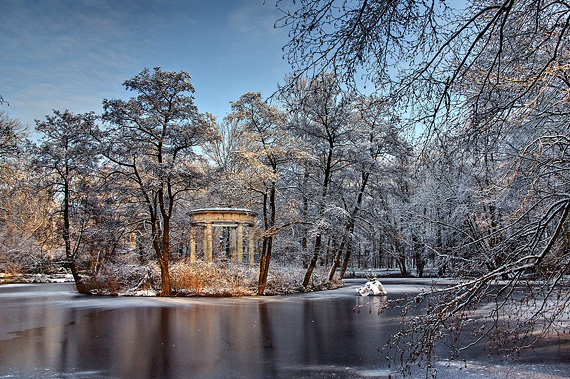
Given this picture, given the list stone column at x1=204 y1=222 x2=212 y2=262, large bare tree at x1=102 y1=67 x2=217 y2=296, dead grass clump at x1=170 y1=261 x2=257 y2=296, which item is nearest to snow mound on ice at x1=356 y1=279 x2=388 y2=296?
dead grass clump at x1=170 y1=261 x2=257 y2=296

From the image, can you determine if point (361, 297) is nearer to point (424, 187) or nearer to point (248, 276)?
point (248, 276)

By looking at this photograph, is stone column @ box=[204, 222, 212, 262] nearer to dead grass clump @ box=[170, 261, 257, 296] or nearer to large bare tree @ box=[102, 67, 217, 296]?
dead grass clump @ box=[170, 261, 257, 296]

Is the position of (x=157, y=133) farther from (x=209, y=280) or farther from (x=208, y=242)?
(x=209, y=280)

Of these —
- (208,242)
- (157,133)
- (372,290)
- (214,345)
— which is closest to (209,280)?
(208,242)

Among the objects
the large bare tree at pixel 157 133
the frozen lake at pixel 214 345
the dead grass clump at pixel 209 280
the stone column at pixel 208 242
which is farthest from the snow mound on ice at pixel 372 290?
the large bare tree at pixel 157 133

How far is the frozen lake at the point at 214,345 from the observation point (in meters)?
5.02

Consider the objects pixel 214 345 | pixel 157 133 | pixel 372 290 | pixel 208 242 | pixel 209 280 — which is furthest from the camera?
pixel 208 242

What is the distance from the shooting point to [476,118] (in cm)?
344

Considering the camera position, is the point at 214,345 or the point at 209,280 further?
the point at 209,280

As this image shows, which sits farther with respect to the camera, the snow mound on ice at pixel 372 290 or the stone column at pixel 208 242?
the stone column at pixel 208 242

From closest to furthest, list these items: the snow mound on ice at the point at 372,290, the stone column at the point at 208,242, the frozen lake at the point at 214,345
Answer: the frozen lake at the point at 214,345 < the snow mound on ice at the point at 372,290 < the stone column at the point at 208,242

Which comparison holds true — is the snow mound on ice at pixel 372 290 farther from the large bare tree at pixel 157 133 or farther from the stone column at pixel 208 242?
the large bare tree at pixel 157 133

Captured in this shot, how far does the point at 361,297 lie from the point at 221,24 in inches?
450

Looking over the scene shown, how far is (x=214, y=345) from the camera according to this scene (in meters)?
6.57
